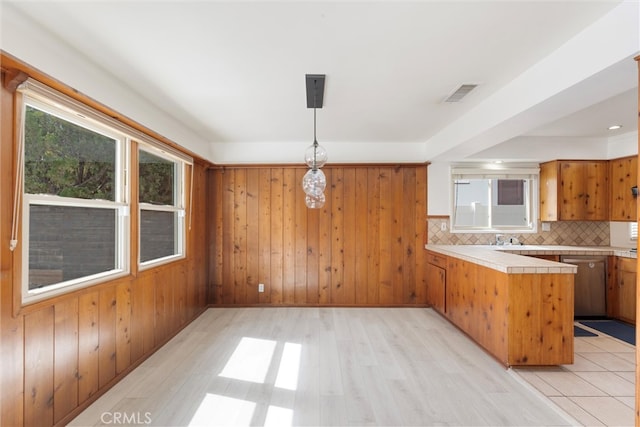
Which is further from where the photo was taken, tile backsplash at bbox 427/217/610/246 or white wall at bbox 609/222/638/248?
tile backsplash at bbox 427/217/610/246

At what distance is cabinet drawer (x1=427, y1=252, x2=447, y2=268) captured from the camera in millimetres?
3936

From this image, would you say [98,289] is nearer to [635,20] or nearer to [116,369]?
[116,369]

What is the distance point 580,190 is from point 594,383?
3.01 meters

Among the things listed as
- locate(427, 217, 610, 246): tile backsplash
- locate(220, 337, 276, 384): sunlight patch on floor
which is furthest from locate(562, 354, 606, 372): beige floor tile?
locate(220, 337, 276, 384): sunlight patch on floor

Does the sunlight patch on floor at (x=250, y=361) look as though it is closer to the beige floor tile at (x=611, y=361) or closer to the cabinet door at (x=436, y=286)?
the cabinet door at (x=436, y=286)

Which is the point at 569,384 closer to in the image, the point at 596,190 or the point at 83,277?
the point at 596,190

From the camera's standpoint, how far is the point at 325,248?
4539mm

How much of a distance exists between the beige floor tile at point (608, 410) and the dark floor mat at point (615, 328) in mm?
1557

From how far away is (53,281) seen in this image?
1.96 m

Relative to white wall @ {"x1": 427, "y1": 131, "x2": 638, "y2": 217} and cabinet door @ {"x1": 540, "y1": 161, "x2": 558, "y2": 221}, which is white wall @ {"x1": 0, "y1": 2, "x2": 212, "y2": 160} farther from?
cabinet door @ {"x1": 540, "y1": 161, "x2": 558, "y2": 221}

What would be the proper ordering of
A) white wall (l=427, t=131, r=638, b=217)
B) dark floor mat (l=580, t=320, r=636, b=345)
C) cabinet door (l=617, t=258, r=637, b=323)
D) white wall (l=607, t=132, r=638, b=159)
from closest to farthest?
dark floor mat (l=580, t=320, r=636, b=345) → cabinet door (l=617, t=258, r=637, b=323) → white wall (l=607, t=132, r=638, b=159) → white wall (l=427, t=131, r=638, b=217)

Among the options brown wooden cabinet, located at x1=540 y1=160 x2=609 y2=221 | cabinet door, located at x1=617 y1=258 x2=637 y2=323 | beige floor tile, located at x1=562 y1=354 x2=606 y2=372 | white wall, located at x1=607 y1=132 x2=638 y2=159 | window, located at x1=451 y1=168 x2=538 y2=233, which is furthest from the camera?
window, located at x1=451 y1=168 x2=538 y2=233

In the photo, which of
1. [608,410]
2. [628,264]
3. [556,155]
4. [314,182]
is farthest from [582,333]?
[314,182]

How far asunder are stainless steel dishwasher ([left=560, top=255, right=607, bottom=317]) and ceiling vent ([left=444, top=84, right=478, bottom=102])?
9.32 ft
